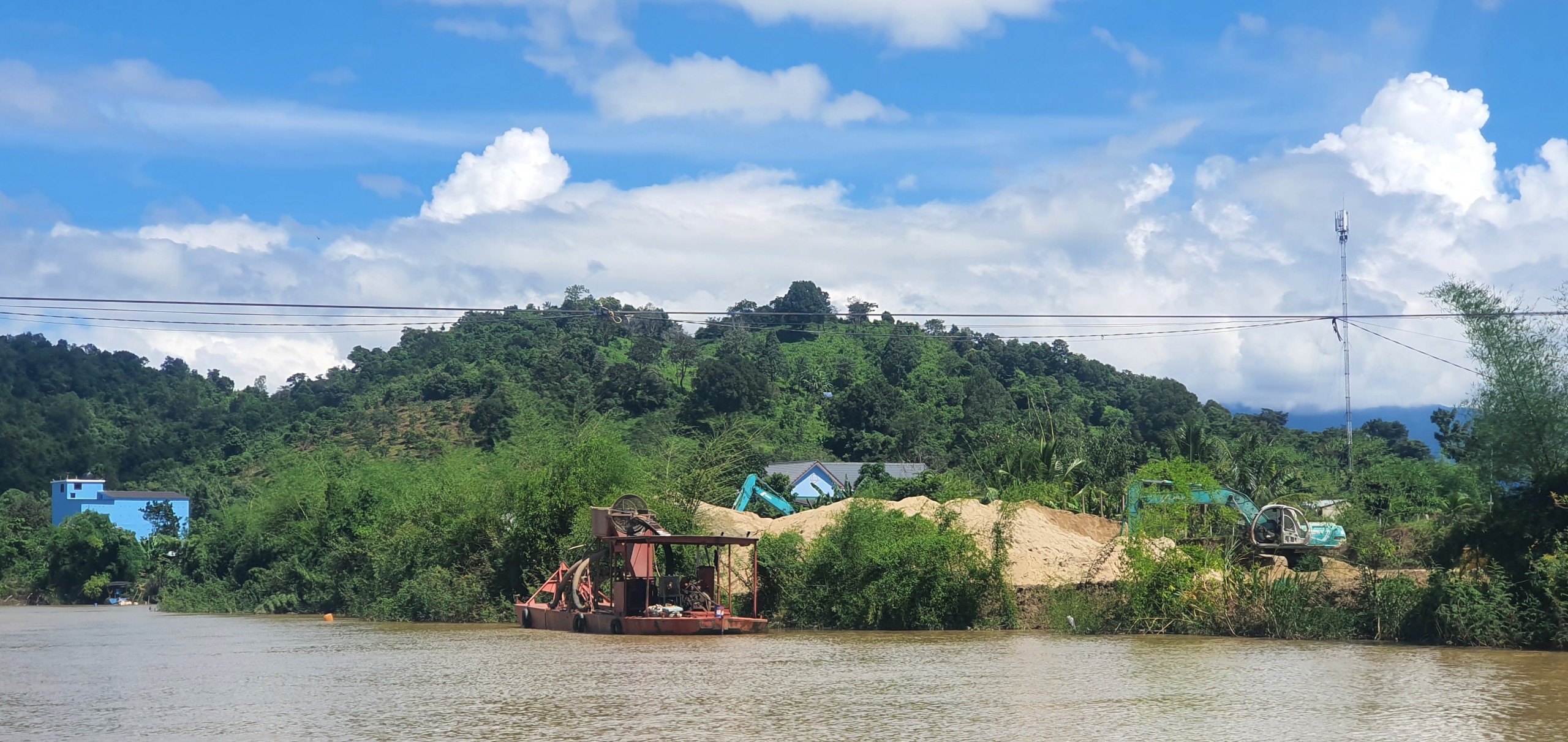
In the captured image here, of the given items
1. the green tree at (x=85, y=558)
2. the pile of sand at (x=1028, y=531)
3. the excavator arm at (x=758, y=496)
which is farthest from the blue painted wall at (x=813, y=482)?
the green tree at (x=85, y=558)

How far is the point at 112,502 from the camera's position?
84.7m

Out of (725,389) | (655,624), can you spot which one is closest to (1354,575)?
(655,624)

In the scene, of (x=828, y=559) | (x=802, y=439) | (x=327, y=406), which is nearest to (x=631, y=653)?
(x=828, y=559)

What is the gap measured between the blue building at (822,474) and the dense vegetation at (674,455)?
2.20 m

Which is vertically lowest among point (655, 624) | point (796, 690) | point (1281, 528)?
point (655, 624)

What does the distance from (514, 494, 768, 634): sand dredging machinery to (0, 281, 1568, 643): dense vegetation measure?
2.24 meters

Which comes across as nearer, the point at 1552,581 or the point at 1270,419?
the point at 1552,581

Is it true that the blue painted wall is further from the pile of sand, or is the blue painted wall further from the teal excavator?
the teal excavator

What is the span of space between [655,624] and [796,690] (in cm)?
1078

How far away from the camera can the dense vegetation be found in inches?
1201

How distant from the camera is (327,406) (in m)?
93.0

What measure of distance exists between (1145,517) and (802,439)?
53648 mm

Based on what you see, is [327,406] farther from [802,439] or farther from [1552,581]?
[1552,581]

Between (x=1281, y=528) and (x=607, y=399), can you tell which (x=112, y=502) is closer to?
(x=607, y=399)
